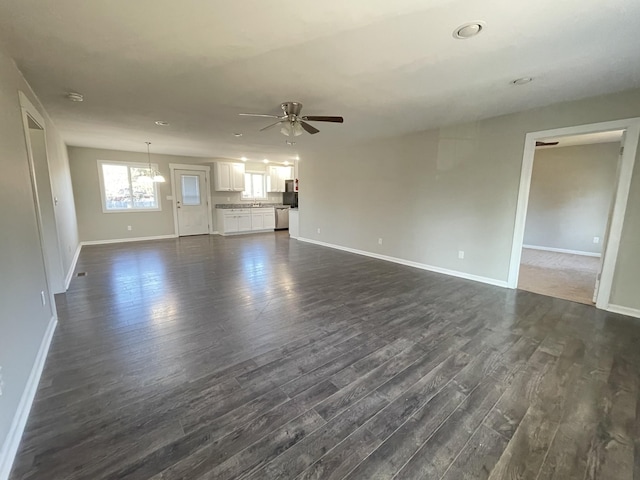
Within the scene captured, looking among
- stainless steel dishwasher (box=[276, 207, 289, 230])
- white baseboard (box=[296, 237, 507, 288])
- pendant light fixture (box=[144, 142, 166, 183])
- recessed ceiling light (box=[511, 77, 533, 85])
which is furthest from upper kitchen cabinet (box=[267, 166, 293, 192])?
recessed ceiling light (box=[511, 77, 533, 85])

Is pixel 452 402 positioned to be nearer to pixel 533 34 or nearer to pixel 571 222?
pixel 533 34

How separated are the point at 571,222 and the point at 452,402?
6.65 metres

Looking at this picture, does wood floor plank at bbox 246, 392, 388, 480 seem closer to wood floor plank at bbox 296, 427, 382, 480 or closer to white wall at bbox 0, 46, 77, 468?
wood floor plank at bbox 296, 427, 382, 480

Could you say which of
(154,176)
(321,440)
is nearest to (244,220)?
(154,176)

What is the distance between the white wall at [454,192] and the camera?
123 inches

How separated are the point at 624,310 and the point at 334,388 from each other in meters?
3.58

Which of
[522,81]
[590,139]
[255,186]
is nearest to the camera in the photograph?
[522,81]

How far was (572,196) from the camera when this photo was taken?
20.1ft

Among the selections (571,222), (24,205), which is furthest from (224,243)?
(571,222)

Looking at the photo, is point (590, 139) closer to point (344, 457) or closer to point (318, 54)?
point (318, 54)

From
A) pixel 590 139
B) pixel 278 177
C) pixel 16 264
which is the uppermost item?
pixel 590 139

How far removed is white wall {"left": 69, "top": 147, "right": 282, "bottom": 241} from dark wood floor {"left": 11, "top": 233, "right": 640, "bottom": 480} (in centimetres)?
425

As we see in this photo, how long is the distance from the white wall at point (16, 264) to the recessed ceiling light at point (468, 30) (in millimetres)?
3143

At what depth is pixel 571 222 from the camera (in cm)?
618
